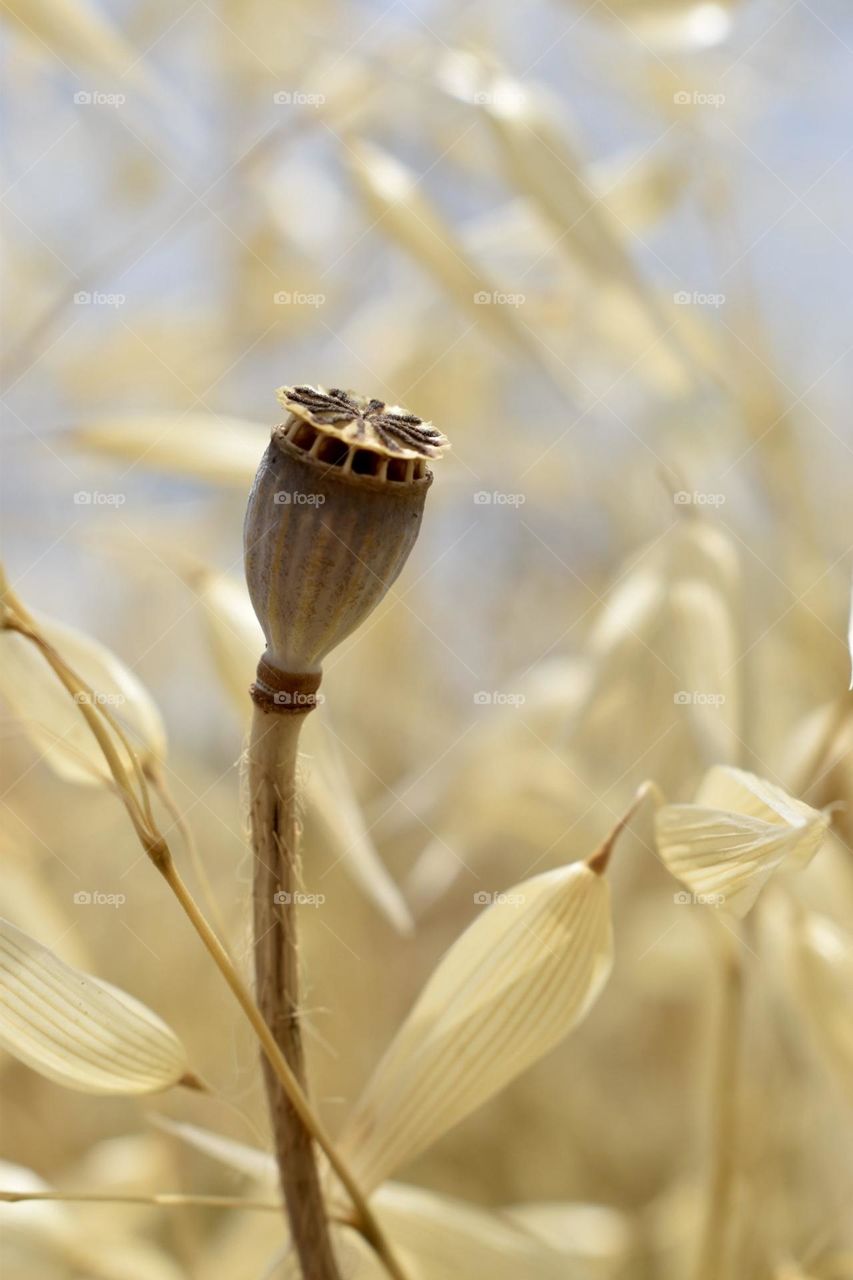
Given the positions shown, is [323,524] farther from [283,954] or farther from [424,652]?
[424,652]

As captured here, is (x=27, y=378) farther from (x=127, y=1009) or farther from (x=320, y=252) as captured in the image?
(x=127, y=1009)

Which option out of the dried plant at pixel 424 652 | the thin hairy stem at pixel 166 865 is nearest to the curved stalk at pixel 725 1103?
the dried plant at pixel 424 652

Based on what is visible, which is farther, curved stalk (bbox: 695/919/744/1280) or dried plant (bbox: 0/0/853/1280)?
curved stalk (bbox: 695/919/744/1280)

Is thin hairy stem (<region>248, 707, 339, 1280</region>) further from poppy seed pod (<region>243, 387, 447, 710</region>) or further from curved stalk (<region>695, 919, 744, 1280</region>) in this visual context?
curved stalk (<region>695, 919, 744, 1280</region>)

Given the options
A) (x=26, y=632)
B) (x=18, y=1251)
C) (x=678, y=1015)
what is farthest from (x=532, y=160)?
(x=678, y=1015)

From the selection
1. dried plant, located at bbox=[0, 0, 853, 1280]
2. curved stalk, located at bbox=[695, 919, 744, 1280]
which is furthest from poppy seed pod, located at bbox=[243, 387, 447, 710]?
curved stalk, located at bbox=[695, 919, 744, 1280]

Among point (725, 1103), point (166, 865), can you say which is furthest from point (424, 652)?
point (166, 865)

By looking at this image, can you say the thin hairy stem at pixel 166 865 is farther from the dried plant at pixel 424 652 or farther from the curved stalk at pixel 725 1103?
the curved stalk at pixel 725 1103

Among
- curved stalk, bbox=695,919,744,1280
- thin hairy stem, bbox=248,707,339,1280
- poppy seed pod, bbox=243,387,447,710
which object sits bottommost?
curved stalk, bbox=695,919,744,1280
